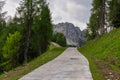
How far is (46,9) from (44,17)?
4117mm

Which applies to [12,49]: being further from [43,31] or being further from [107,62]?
[107,62]

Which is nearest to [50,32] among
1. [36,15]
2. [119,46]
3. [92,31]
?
[36,15]

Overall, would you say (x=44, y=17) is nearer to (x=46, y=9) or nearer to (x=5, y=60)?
(x=46, y=9)

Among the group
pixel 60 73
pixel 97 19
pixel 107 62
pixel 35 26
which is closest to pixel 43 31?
pixel 35 26

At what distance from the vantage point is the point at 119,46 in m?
35.4

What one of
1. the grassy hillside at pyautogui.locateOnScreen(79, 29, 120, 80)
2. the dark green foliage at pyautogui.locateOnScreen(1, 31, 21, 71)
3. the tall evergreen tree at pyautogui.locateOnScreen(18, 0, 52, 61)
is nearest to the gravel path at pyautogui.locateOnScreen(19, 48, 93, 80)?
the grassy hillside at pyautogui.locateOnScreen(79, 29, 120, 80)

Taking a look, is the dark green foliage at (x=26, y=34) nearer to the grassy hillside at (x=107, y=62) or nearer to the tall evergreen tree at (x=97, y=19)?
the tall evergreen tree at (x=97, y=19)

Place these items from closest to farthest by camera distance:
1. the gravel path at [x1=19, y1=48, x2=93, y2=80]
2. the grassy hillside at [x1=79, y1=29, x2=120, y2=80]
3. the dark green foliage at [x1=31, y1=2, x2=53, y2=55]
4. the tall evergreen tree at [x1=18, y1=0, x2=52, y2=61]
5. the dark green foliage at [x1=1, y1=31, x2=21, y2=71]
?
the gravel path at [x1=19, y1=48, x2=93, y2=80] → the grassy hillside at [x1=79, y1=29, x2=120, y2=80] → the tall evergreen tree at [x1=18, y1=0, x2=52, y2=61] → the dark green foliage at [x1=1, y1=31, x2=21, y2=71] → the dark green foliage at [x1=31, y1=2, x2=53, y2=55]

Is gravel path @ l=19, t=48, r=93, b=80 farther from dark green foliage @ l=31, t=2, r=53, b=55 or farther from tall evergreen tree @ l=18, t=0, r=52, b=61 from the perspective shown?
dark green foliage @ l=31, t=2, r=53, b=55

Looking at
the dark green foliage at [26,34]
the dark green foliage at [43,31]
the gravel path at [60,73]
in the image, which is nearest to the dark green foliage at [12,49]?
the dark green foliage at [26,34]

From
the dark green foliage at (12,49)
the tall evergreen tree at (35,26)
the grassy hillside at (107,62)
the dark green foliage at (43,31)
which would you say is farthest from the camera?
the dark green foliage at (43,31)

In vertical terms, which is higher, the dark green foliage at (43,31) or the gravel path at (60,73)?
the dark green foliage at (43,31)

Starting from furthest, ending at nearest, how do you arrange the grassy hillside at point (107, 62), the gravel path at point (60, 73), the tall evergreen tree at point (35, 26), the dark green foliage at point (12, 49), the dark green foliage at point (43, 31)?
the dark green foliage at point (43, 31)
the dark green foliage at point (12, 49)
the tall evergreen tree at point (35, 26)
the grassy hillside at point (107, 62)
the gravel path at point (60, 73)

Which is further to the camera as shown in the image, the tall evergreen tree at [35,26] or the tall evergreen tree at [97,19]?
the tall evergreen tree at [97,19]
